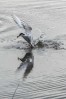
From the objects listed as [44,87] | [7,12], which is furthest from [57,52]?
[7,12]

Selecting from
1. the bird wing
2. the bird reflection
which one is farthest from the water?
the bird wing

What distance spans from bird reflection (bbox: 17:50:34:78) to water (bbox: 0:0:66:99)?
0.9 inches

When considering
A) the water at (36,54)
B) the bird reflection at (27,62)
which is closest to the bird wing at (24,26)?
the water at (36,54)

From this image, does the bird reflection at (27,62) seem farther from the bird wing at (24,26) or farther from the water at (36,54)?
the bird wing at (24,26)

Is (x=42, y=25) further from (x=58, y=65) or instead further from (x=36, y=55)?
(x=58, y=65)

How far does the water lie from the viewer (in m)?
5.86

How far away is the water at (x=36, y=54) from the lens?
5855mm

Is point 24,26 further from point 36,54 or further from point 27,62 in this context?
point 27,62

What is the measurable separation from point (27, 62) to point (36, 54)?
50 cm

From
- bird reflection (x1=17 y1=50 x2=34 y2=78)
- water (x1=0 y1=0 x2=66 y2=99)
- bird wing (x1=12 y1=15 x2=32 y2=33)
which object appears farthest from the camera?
bird wing (x1=12 y1=15 x2=32 y2=33)

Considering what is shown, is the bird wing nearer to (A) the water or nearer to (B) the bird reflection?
(A) the water

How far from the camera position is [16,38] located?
882cm

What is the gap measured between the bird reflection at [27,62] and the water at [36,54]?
0.02m

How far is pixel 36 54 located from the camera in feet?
25.3
